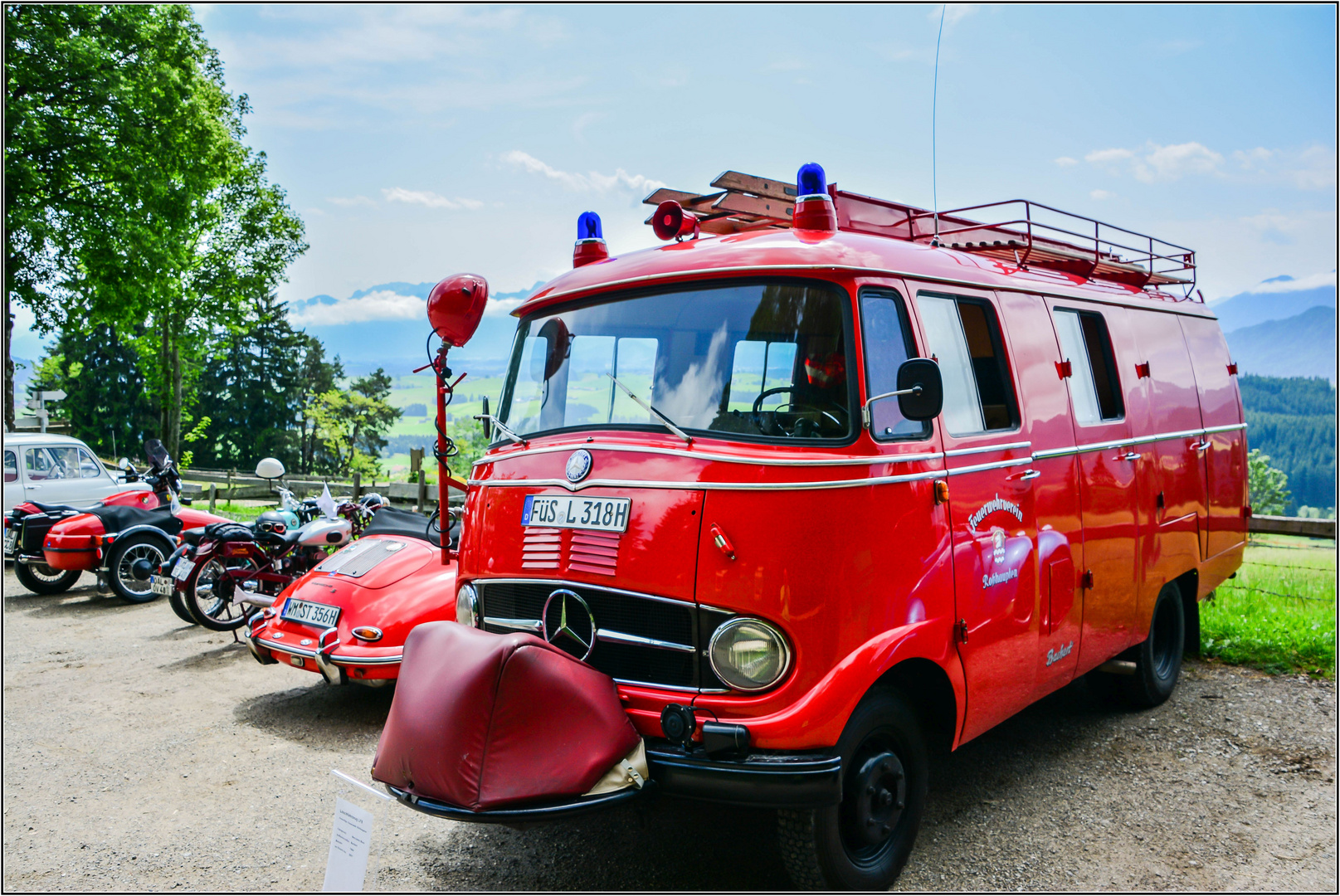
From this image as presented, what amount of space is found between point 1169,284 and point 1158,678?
10.5 feet

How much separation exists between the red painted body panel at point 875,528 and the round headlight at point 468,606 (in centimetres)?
13

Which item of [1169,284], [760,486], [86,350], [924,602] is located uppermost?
[86,350]

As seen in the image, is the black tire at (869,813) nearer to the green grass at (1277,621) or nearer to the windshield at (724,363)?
the windshield at (724,363)

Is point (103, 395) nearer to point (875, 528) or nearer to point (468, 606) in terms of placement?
point (468, 606)

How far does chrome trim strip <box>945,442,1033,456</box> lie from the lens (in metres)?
4.23

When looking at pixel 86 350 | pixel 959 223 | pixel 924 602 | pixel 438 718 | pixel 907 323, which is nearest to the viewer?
pixel 438 718

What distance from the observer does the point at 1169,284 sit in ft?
25.2

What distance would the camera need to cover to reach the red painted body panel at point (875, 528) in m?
3.60

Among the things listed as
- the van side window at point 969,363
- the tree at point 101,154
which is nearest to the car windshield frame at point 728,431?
the van side window at point 969,363

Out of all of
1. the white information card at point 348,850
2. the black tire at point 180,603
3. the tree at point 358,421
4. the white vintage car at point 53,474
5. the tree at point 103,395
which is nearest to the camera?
the white information card at point 348,850

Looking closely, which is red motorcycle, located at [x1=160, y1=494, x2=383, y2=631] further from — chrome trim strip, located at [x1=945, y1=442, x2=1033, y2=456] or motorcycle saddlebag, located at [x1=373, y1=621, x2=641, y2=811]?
chrome trim strip, located at [x1=945, y1=442, x2=1033, y2=456]

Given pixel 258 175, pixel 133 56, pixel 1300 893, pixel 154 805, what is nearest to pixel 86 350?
pixel 258 175

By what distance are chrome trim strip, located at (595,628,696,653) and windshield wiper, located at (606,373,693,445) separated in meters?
0.80

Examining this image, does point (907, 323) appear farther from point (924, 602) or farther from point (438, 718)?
point (438, 718)
